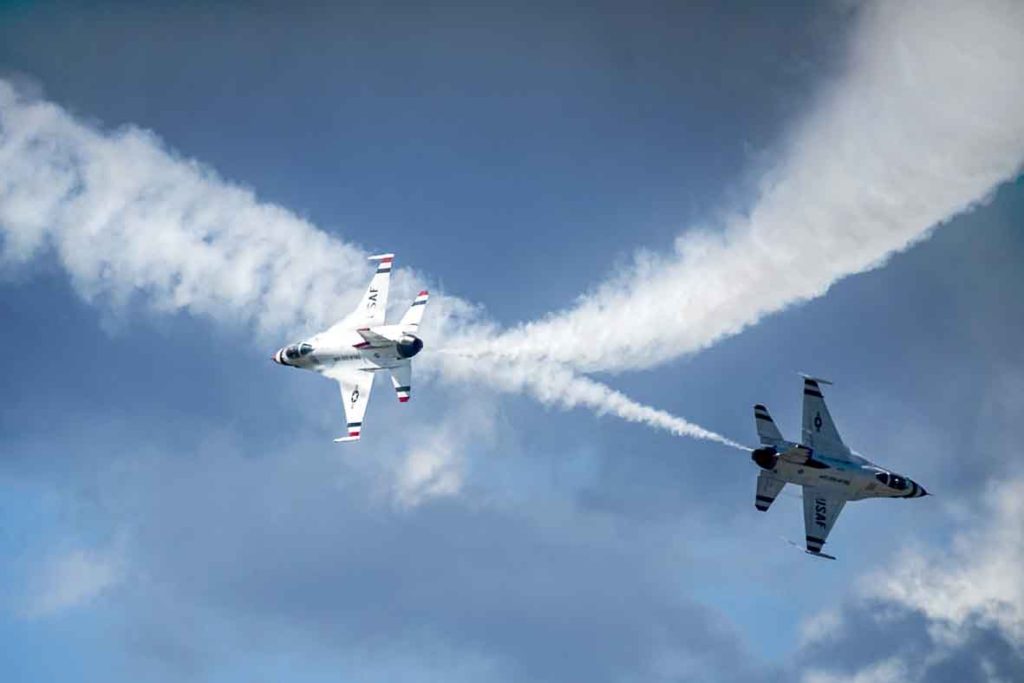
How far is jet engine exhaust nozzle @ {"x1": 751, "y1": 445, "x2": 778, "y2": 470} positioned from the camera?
98.6 meters

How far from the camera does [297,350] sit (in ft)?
343

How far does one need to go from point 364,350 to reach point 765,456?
32135 millimetres

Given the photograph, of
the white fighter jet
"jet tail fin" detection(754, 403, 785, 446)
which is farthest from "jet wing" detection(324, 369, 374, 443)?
"jet tail fin" detection(754, 403, 785, 446)

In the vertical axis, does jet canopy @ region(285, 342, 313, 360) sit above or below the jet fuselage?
above

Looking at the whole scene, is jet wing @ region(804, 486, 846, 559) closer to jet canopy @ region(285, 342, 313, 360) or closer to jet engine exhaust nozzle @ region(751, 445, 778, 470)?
jet engine exhaust nozzle @ region(751, 445, 778, 470)

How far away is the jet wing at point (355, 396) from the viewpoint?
330 feet

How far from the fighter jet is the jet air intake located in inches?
1044

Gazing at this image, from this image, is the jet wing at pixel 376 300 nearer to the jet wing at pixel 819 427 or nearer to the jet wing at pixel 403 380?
the jet wing at pixel 403 380

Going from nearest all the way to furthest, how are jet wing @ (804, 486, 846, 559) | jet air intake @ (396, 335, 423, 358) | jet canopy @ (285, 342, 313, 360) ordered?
jet air intake @ (396, 335, 423, 358)
jet wing @ (804, 486, 846, 559)
jet canopy @ (285, 342, 313, 360)

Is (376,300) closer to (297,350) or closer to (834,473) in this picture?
(297,350)

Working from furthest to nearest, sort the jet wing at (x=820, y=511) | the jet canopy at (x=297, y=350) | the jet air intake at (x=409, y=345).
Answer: the jet canopy at (x=297, y=350) → the jet wing at (x=820, y=511) → the jet air intake at (x=409, y=345)

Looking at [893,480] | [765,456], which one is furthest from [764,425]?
[893,480]

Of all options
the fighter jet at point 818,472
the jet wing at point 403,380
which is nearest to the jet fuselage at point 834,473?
the fighter jet at point 818,472

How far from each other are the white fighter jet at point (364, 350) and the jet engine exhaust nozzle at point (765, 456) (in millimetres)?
27095
